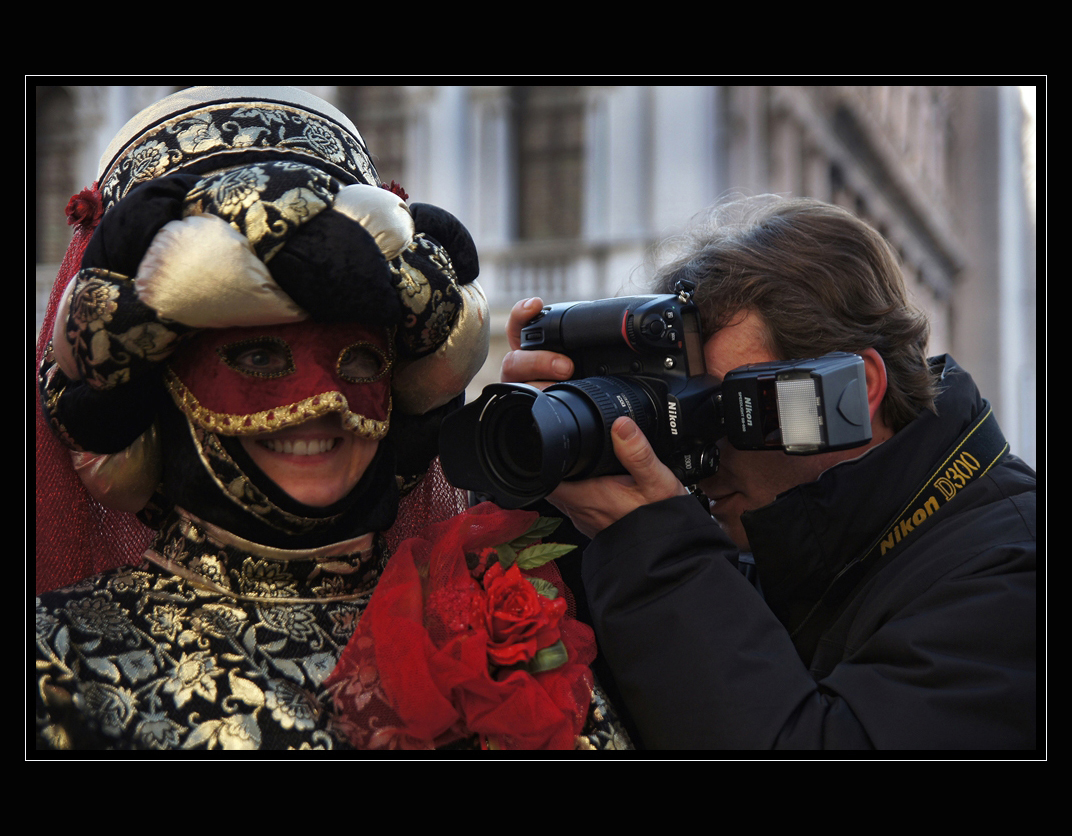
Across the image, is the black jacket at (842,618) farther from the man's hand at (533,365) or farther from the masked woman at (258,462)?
the man's hand at (533,365)

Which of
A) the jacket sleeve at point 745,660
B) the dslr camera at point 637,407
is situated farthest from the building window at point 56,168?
the jacket sleeve at point 745,660

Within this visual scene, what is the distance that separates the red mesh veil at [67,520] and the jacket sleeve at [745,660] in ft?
2.36

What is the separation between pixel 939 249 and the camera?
16.2 m

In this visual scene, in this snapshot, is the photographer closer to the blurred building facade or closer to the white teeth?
the white teeth

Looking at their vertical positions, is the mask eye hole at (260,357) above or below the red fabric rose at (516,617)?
above

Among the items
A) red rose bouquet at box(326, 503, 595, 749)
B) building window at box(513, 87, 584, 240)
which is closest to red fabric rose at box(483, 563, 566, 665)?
red rose bouquet at box(326, 503, 595, 749)

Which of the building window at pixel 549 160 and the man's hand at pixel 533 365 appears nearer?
the man's hand at pixel 533 365

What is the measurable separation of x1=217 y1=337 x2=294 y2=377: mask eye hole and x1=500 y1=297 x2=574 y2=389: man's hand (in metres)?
0.45

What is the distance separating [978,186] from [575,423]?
17054mm

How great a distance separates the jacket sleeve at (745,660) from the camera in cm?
135

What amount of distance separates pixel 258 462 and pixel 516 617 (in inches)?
16.1

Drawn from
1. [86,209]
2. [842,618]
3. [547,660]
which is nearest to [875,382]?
[842,618]

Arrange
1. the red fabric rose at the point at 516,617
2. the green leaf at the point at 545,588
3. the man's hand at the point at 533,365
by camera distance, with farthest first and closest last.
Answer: the man's hand at the point at 533,365, the green leaf at the point at 545,588, the red fabric rose at the point at 516,617
